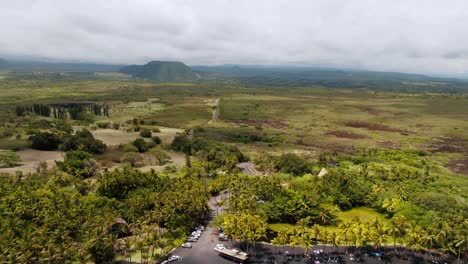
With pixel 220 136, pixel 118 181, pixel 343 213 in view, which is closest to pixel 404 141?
pixel 220 136

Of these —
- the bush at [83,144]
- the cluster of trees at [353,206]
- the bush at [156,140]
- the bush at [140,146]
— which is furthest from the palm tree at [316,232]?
the bush at [156,140]

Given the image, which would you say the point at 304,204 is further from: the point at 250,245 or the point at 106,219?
the point at 106,219

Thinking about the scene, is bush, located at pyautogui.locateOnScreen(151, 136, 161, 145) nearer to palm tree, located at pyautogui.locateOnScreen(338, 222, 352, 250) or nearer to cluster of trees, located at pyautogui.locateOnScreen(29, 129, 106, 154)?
cluster of trees, located at pyautogui.locateOnScreen(29, 129, 106, 154)

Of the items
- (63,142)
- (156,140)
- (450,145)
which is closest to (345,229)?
(156,140)

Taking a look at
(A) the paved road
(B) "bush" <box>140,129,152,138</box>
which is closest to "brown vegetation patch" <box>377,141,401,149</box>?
(B) "bush" <box>140,129,152,138</box>

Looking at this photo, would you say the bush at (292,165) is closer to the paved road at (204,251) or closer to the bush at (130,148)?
the paved road at (204,251)

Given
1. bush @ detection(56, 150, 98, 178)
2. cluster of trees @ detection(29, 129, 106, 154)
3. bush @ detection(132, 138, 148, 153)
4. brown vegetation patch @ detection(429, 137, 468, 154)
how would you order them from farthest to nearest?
brown vegetation patch @ detection(429, 137, 468, 154) < bush @ detection(132, 138, 148, 153) < cluster of trees @ detection(29, 129, 106, 154) < bush @ detection(56, 150, 98, 178)
